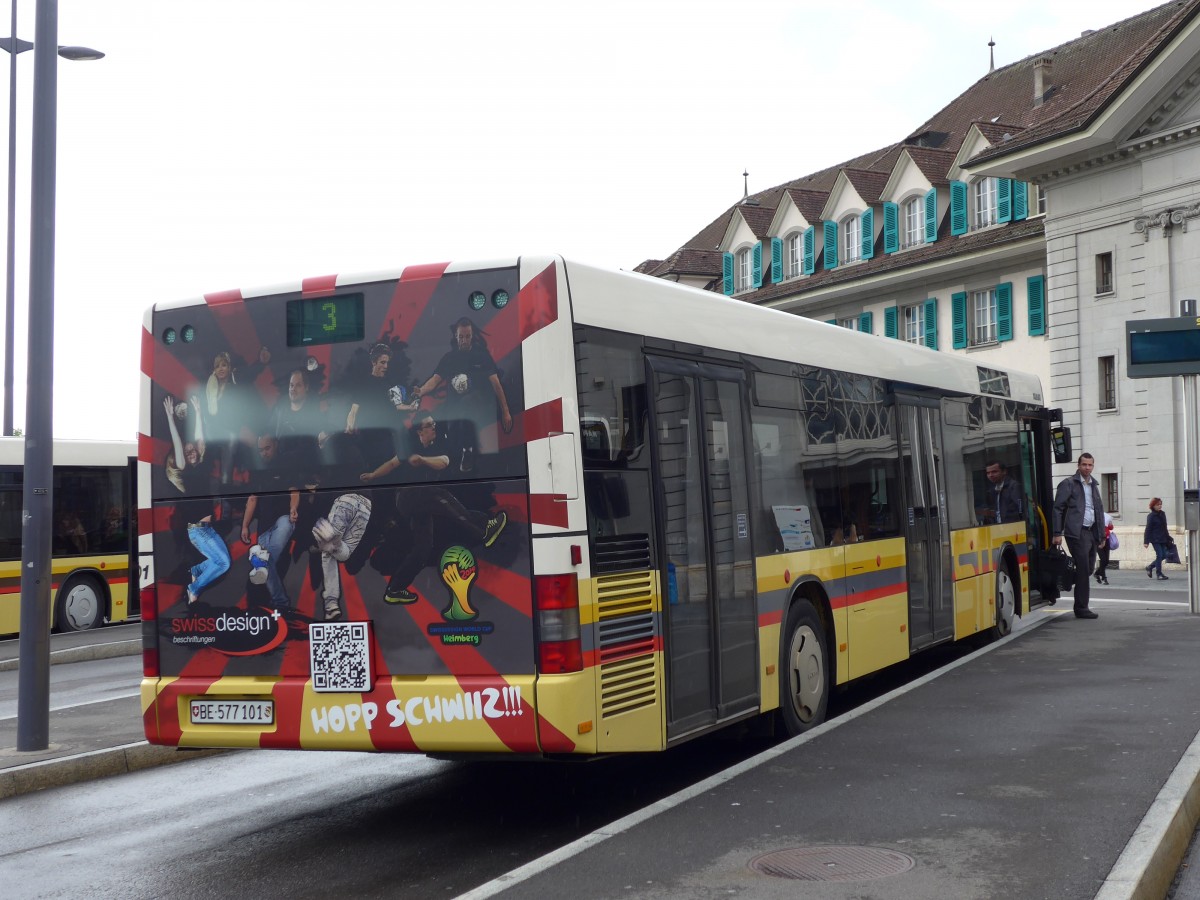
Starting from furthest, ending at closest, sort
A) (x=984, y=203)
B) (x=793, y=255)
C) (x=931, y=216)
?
(x=793, y=255) → (x=931, y=216) → (x=984, y=203)

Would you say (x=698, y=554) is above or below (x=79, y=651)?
above

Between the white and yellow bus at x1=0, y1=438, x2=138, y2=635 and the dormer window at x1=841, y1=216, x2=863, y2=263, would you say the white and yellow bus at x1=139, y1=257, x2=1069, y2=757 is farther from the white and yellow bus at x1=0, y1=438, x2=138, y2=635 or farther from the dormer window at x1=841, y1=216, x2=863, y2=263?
the dormer window at x1=841, y1=216, x2=863, y2=263

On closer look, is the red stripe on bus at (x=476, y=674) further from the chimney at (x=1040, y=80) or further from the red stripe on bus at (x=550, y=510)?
the chimney at (x=1040, y=80)

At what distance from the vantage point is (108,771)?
955 centimetres

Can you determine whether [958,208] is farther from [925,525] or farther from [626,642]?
[626,642]

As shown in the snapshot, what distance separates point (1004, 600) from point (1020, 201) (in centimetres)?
2991

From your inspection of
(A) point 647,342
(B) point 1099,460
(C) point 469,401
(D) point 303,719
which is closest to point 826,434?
(A) point 647,342

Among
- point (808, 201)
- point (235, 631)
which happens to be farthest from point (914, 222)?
point (235, 631)

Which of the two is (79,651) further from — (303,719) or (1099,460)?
(1099,460)

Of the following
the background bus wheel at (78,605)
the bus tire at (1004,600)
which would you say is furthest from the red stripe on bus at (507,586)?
the background bus wheel at (78,605)

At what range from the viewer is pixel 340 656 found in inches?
281

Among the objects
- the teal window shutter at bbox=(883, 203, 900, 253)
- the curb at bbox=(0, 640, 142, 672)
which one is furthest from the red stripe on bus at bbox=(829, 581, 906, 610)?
the teal window shutter at bbox=(883, 203, 900, 253)

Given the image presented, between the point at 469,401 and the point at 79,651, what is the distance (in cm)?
1354

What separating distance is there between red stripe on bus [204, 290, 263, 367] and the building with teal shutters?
1242 inches
